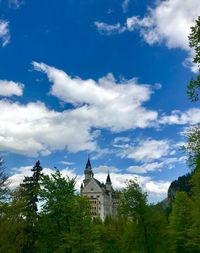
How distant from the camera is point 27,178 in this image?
119ft

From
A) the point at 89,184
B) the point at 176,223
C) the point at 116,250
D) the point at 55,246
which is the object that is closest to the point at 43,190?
the point at 55,246

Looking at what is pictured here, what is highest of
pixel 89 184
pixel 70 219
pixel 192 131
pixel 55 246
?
pixel 89 184

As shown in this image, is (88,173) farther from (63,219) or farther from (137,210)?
(63,219)

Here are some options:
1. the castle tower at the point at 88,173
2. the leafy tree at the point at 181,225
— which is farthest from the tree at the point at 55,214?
the castle tower at the point at 88,173

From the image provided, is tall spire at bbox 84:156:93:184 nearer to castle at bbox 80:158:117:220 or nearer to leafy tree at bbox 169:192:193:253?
castle at bbox 80:158:117:220

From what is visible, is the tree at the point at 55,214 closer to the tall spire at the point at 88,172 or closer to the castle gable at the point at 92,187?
the castle gable at the point at 92,187

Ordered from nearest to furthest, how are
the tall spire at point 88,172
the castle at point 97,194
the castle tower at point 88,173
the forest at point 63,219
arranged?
the forest at point 63,219
the castle at point 97,194
the castle tower at point 88,173
the tall spire at point 88,172

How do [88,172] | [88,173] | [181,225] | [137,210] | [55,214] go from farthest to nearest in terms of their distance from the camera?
[88,172] → [88,173] → [181,225] → [137,210] → [55,214]

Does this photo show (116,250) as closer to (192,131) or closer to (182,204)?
(182,204)

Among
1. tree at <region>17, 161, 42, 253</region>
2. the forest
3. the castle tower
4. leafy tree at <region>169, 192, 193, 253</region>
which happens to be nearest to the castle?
the castle tower

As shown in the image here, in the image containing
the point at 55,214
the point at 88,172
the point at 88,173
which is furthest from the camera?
the point at 88,172

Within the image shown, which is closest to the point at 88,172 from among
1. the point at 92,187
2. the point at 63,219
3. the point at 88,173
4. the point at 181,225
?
the point at 88,173

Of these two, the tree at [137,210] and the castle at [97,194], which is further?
the castle at [97,194]

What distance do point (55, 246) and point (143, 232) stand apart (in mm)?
10893
